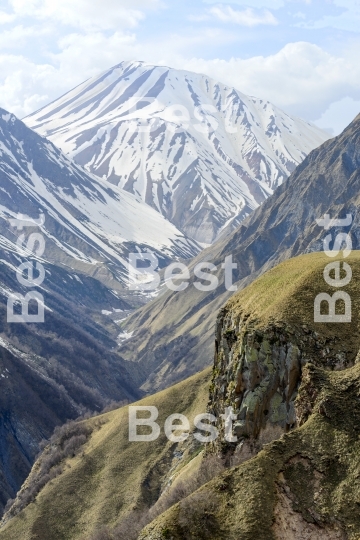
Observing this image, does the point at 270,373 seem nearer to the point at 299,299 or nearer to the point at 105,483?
the point at 299,299

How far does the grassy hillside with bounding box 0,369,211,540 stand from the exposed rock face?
2987 cm

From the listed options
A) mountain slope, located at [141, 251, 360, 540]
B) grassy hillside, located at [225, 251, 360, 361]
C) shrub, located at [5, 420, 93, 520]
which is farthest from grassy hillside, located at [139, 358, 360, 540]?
shrub, located at [5, 420, 93, 520]

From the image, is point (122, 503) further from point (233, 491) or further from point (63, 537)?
point (233, 491)

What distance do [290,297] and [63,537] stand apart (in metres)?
46.5

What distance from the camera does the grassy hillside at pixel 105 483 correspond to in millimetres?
87500

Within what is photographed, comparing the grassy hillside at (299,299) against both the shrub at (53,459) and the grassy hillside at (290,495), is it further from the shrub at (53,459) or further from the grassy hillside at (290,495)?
the shrub at (53,459)

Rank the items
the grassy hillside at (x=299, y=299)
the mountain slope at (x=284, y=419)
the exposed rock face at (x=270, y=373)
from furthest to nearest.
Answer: the grassy hillside at (x=299, y=299) < the exposed rock face at (x=270, y=373) < the mountain slope at (x=284, y=419)

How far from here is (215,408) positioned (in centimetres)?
7062

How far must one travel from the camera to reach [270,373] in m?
58.9

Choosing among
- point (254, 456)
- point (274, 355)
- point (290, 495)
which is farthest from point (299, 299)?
point (290, 495)

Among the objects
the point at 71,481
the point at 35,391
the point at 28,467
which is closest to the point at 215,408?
the point at 71,481

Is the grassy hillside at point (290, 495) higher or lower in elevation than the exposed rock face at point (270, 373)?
lower

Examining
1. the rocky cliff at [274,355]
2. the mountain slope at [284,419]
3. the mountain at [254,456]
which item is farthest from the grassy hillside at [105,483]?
the rocky cliff at [274,355]

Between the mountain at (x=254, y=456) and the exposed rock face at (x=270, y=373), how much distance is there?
0.33ft
